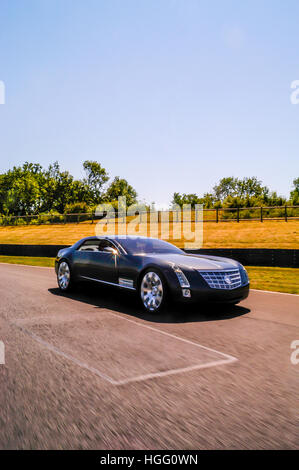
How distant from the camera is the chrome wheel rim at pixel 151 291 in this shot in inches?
271

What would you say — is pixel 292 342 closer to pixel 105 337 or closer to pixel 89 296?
pixel 105 337

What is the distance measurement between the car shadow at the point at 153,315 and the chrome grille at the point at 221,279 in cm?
38

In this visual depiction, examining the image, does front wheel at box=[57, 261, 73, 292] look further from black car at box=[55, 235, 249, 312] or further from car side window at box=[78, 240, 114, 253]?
car side window at box=[78, 240, 114, 253]

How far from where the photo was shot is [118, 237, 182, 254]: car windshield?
8.06 m

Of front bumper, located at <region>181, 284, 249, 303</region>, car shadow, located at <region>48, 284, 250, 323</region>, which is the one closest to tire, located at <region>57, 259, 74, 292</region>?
car shadow, located at <region>48, 284, 250, 323</region>

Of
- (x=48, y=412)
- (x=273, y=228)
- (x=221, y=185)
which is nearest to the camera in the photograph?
(x=48, y=412)

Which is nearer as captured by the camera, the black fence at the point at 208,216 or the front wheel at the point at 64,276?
the front wheel at the point at 64,276

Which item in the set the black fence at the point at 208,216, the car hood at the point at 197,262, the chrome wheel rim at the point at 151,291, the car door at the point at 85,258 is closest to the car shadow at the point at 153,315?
the chrome wheel rim at the point at 151,291

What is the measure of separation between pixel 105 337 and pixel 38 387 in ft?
6.11

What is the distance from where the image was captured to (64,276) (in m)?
9.50

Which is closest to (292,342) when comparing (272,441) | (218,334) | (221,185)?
(218,334)

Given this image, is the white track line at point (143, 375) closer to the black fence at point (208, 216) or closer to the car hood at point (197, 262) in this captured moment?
the car hood at point (197, 262)

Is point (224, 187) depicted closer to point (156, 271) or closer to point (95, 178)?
point (95, 178)

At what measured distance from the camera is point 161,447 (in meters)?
2.51
